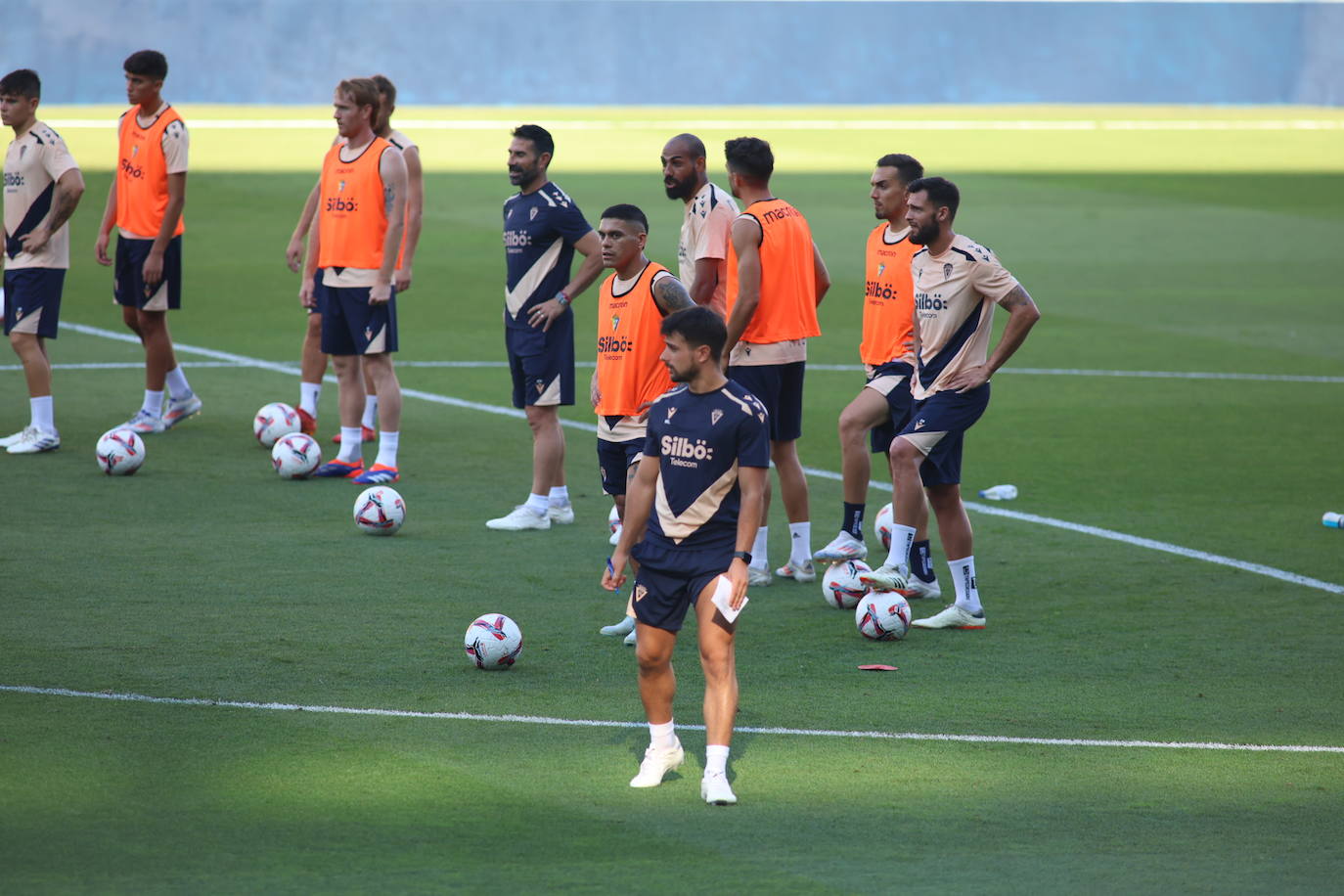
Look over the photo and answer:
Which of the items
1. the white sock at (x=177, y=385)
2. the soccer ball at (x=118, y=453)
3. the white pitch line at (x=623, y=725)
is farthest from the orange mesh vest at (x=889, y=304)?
the white sock at (x=177, y=385)

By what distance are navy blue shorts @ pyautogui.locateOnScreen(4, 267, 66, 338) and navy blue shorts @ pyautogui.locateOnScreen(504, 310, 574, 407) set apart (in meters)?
3.86

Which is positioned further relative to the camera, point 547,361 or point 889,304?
point 547,361

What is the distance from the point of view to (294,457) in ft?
39.0

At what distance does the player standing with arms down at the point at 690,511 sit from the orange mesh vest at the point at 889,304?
10.8ft

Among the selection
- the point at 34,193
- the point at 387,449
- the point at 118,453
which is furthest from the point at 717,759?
the point at 34,193

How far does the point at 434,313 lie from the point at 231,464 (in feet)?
24.3

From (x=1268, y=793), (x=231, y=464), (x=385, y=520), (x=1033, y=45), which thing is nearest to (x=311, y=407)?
(x=231, y=464)

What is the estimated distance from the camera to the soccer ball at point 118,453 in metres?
11.7

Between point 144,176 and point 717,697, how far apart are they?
27.2ft

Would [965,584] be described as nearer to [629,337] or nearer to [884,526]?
[884,526]

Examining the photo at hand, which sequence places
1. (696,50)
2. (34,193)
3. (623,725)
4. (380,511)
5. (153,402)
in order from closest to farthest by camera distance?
(623,725)
(380,511)
(34,193)
(153,402)
(696,50)

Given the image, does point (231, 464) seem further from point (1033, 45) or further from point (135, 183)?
point (1033, 45)

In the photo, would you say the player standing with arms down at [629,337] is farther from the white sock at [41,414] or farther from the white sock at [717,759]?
the white sock at [41,414]

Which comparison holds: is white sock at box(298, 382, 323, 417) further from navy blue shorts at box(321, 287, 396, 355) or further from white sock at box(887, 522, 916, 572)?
white sock at box(887, 522, 916, 572)
